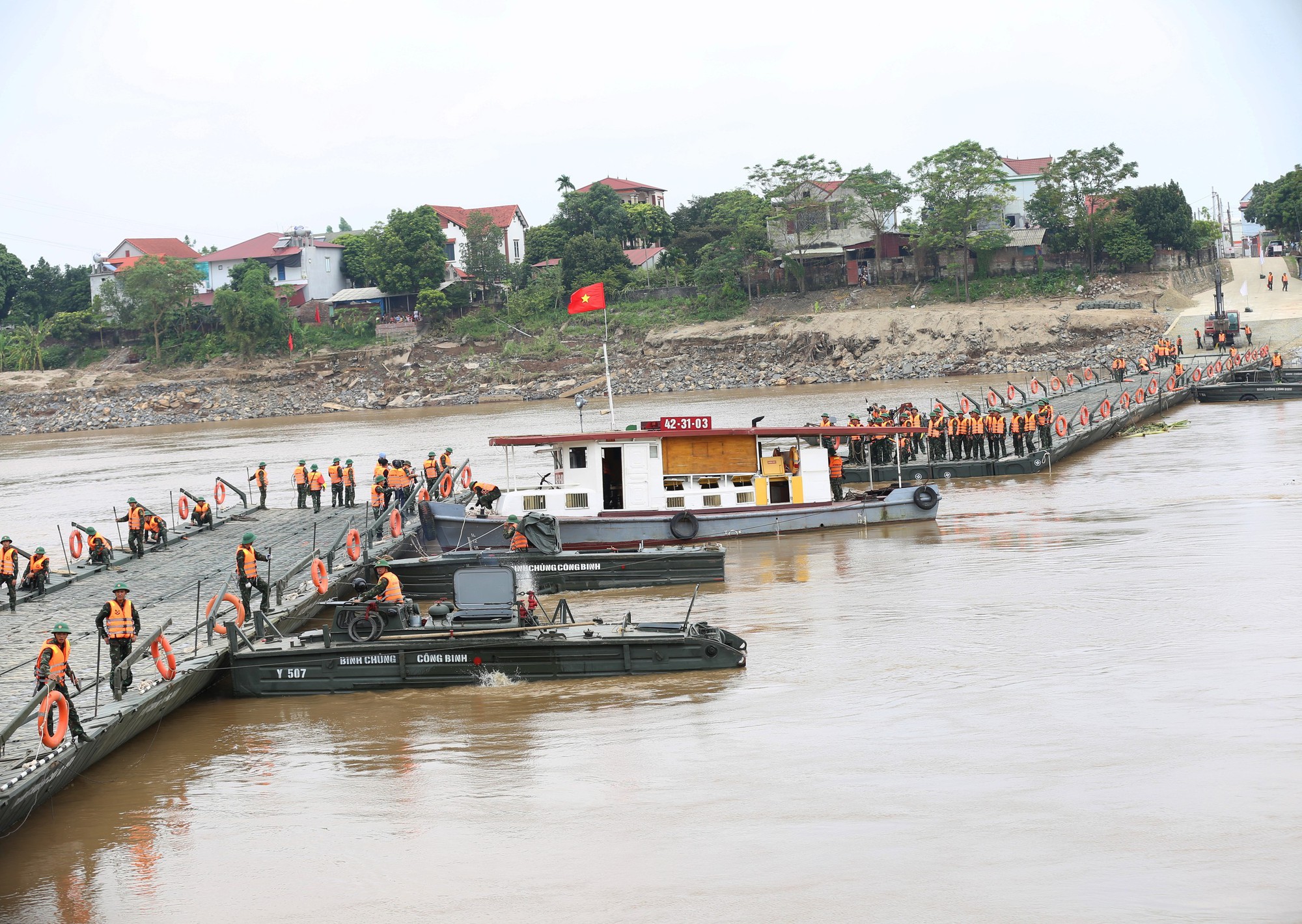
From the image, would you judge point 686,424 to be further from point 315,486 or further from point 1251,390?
point 1251,390

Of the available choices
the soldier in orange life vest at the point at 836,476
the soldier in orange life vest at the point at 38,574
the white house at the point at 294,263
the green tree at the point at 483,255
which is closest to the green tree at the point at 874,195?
the green tree at the point at 483,255

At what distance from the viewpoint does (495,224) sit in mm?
98875

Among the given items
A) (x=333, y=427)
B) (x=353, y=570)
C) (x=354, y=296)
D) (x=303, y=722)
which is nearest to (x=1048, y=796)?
(x=303, y=722)

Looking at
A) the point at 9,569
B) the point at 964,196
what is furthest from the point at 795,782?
the point at 964,196

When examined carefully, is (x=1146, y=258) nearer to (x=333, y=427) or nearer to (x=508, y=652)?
(x=333, y=427)

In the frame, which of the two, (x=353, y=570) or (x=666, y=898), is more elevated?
(x=353, y=570)

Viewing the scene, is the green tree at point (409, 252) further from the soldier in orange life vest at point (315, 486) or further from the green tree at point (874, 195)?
the soldier in orange life vest at point (315, 486)

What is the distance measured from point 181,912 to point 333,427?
6038 cm

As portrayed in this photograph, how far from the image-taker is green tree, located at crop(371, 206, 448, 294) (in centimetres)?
8900

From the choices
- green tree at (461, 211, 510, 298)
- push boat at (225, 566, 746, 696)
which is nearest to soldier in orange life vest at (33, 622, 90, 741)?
push boat at (225, 566, 746, 696)

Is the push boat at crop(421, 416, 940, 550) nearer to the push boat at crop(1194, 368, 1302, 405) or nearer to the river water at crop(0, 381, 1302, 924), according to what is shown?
the river water at crop(0, 381, 1302, 924)

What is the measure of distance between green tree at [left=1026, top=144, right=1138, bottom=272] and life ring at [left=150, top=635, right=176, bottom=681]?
72.8m

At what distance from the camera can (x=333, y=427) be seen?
6900 cm

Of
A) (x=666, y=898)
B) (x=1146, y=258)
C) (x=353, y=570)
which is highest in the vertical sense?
(x=1146, y=258)
